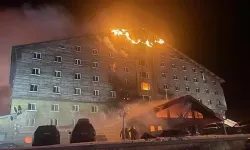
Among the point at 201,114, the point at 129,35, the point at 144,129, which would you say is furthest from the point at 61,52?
the point at 201,114

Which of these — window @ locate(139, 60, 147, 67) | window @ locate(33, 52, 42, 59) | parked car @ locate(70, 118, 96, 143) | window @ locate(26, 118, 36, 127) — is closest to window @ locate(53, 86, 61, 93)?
window @ locate(33, 52, 42, 59)

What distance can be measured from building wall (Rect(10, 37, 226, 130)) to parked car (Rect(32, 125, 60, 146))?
1882 centimetres

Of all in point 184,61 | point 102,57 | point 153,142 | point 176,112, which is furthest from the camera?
point 184,61

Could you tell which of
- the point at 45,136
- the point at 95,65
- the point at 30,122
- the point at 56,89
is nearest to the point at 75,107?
the point at 56,89

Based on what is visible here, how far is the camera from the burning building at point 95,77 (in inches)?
1379

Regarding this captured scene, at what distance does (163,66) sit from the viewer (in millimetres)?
50656

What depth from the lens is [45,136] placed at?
16203 millimetres

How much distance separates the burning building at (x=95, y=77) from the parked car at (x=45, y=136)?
52.8 feet

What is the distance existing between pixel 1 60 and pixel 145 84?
25.2m

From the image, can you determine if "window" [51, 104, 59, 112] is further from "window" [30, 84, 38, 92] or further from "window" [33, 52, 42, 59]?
"window" [33, 52, 42, 59]

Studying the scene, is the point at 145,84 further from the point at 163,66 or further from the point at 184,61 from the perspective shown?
the point at 184,61

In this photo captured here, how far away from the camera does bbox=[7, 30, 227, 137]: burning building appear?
35.0 m

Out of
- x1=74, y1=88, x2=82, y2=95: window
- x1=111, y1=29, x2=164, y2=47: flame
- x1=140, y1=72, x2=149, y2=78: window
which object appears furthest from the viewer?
x1=140, y1=72, x2=149, y2=78: window

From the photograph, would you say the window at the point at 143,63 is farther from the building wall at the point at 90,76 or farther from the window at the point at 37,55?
the window at the point at 37,55
